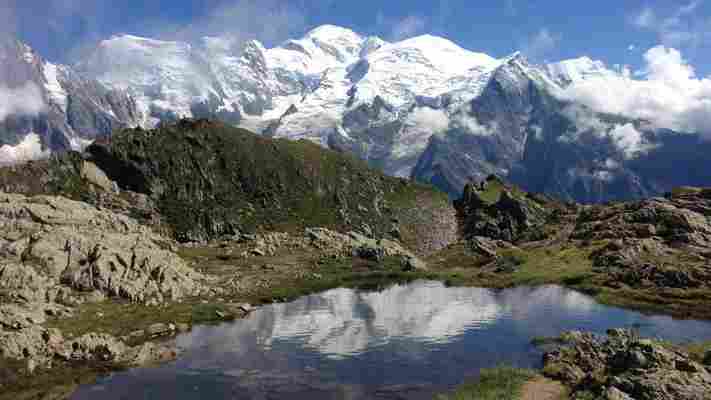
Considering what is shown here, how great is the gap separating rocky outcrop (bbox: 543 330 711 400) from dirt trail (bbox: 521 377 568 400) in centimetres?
159

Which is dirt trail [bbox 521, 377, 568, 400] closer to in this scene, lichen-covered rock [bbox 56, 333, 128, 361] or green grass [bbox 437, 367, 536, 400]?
green grass [bbox 437, 367, 536, 400]

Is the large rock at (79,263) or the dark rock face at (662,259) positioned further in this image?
the dark rock face at (662,259)

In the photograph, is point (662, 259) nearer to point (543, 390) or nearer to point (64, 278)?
point (543, 390)

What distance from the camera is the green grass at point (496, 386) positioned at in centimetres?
7644

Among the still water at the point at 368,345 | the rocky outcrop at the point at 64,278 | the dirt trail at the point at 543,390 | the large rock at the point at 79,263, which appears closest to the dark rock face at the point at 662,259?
the still water at the point at 368,345

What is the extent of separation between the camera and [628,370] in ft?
243

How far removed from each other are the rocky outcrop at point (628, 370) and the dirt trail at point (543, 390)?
1587mm

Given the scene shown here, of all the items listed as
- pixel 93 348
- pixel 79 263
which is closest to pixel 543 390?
pixel 93 348

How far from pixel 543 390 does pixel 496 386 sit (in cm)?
566

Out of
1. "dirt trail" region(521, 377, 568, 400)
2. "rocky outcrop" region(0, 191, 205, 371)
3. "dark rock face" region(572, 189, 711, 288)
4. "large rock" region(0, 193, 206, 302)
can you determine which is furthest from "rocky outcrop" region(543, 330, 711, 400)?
"large rock" region(0, 193, 206, 302)

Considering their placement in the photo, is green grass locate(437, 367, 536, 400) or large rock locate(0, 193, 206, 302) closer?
green grass locate(437, 367, 536, 400)

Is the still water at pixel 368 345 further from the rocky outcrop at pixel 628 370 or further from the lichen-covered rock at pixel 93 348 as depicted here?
Result: the lichen-covered rock at pixel 93 348

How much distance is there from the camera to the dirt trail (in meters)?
76.2

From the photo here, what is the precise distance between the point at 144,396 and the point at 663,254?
154 metres
